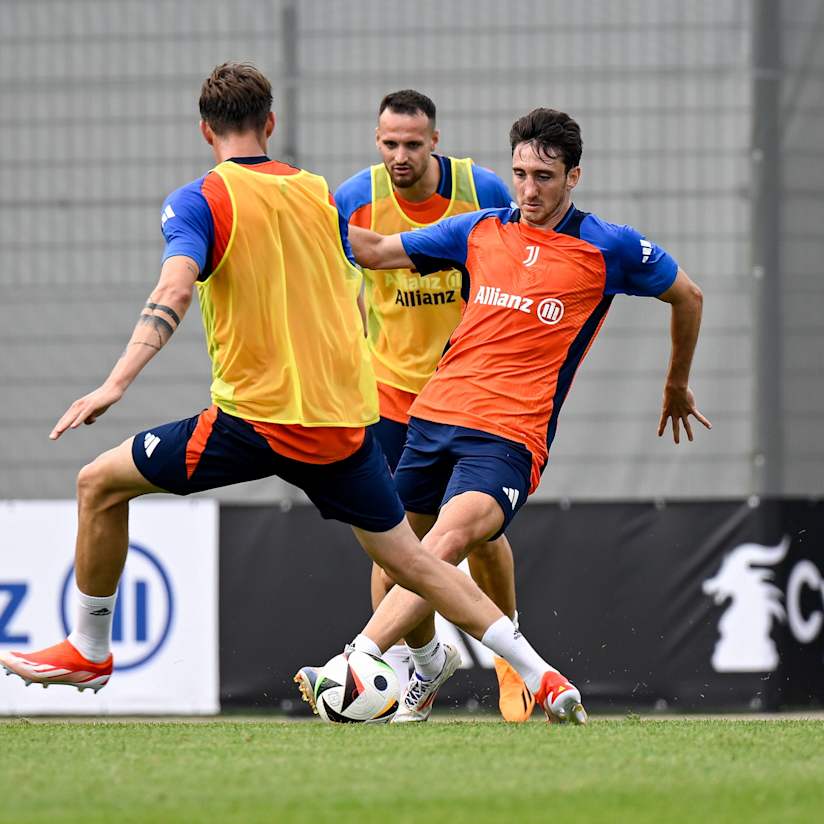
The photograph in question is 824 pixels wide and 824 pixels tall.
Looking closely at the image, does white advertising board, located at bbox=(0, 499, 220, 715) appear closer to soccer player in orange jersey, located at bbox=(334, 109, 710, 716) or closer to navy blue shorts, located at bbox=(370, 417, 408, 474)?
navy blue shorts, located at bbox=(370, 417, 408, 474)

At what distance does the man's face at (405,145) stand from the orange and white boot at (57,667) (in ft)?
7.48

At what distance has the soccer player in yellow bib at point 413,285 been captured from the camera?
6.73 m

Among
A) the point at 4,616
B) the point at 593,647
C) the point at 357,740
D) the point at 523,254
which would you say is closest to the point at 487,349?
the point at 523,254

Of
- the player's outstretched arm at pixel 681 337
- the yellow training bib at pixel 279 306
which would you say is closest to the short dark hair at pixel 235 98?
the yellow training bib at pixel 279 306

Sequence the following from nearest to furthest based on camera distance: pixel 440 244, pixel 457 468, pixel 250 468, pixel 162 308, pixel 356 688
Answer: pixel 162 308 < pixel 250 468 < pixel 356 688 < pixel 457 468 < pixel 440 244

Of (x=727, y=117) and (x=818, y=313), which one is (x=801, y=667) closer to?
(x=818, y=313)

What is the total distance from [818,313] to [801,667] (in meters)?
2.08

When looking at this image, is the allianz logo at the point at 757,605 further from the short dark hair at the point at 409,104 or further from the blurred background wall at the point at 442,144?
the short dark hair at the point at 409,104

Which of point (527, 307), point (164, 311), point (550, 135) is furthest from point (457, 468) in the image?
point (164, 311)

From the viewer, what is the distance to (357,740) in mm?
5230

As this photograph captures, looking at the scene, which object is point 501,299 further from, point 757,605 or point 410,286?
point 757,605

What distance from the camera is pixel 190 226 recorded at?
509cm

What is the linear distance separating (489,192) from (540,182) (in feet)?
2.35

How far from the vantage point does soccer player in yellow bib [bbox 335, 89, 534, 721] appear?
22.1ft
